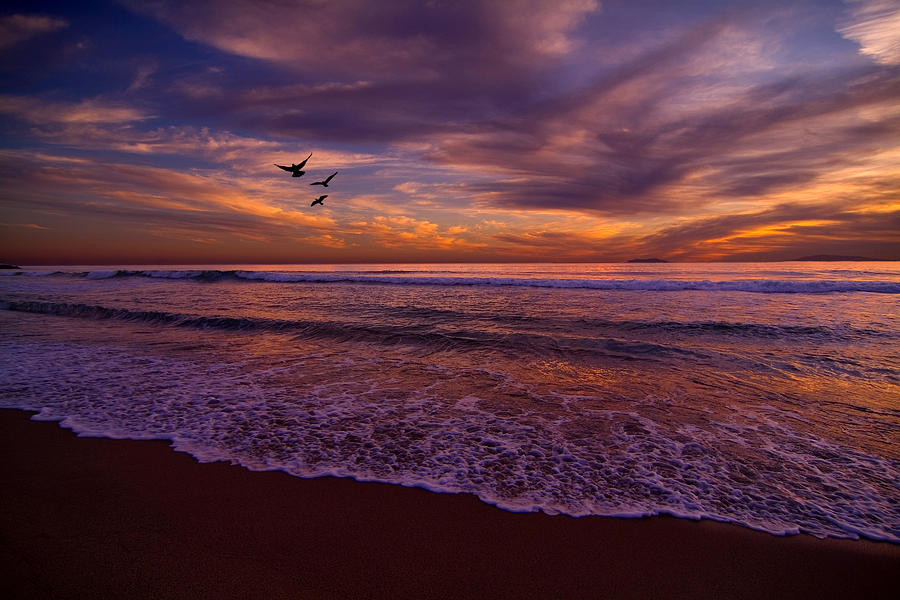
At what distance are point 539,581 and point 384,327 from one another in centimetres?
1098

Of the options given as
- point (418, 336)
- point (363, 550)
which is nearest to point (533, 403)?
point (363, 550)

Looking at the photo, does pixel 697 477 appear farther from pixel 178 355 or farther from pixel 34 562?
pixel 178 355

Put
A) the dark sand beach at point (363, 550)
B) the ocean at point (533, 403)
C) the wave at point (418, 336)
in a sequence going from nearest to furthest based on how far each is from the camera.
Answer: the dark sand beach at point (363, 550)
the ocean at point (533, 403)
the wave at point (418, 336)

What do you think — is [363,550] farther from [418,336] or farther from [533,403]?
[418,336]

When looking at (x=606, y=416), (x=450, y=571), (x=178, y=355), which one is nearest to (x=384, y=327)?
(x=178, y=355)

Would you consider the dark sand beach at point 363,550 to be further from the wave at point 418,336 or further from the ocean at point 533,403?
the wave at point 418,336

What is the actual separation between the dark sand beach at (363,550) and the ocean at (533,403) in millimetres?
271

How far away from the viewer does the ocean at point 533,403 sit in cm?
387

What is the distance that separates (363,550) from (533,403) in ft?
12.8

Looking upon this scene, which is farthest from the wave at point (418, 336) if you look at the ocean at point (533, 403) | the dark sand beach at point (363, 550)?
the dark sand beach at point (363, 550)

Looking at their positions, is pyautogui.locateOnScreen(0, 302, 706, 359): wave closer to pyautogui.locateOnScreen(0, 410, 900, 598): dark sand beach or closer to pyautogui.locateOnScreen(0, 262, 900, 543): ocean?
pyautogui.locateOnScreen(0, 262, 900, 543): ocean

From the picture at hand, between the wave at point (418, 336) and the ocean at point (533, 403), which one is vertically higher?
the wave at point (418, 336)

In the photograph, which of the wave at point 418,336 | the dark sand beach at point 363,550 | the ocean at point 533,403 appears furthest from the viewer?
the wave at point 418,336

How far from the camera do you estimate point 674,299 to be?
2034cm
